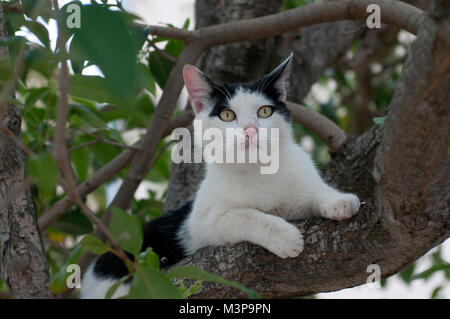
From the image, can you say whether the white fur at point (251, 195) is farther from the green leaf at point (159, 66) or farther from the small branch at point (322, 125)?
the green leaf at point (159, 66)

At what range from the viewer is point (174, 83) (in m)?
2.65

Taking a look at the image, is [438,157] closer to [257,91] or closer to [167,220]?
[257,91]

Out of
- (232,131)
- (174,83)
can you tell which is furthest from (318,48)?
(232,131)

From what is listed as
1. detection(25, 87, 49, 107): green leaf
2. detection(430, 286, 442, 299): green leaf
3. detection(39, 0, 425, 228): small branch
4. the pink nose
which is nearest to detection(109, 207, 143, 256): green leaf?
the pink nose

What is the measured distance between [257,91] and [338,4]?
0.62 metres

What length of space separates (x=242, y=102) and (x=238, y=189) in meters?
0.41

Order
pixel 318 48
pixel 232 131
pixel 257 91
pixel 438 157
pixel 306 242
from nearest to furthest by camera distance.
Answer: pixel 438 157 → pixel 306 242 → pixel 232 131 → pixel 257 91 → pixel 318 48

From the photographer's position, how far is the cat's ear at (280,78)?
237 cm

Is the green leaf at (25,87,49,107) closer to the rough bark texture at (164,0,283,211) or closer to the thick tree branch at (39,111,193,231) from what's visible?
the thick tree branch at (39,111,193,231)

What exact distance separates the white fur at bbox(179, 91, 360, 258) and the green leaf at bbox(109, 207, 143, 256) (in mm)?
721

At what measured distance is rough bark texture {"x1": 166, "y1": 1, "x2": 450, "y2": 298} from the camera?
3.79ft

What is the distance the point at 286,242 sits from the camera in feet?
5.78

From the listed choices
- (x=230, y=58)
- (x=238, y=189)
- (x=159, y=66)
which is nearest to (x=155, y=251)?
(x=238, y=189)

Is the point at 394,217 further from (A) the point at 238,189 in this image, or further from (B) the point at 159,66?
(B) the point at 159,66
